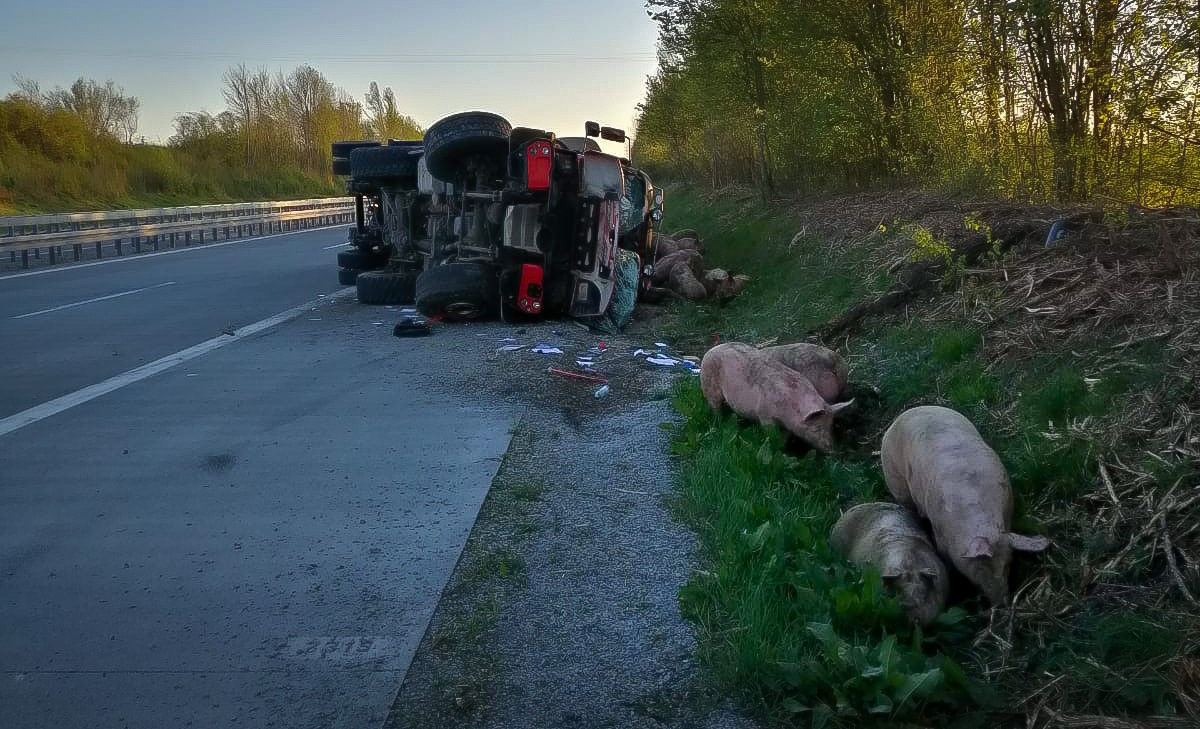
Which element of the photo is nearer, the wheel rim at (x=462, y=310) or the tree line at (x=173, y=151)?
the wheel rim at (x=462, y=310)

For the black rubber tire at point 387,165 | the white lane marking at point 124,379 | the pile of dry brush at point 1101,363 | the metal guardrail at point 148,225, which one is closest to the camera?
the pile of dry brush at point 1101,363

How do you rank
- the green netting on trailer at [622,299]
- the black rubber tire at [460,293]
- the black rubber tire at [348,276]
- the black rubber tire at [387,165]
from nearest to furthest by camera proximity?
the black rubber tire at [460,293]
the green netting on trailer at [622,299]
the black rubber tire at [387,165]
the black rubber tire at [348,276]

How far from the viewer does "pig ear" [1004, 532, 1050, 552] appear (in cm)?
421

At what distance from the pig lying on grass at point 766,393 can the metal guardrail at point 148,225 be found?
800 inches

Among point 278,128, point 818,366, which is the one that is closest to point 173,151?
point 278,128

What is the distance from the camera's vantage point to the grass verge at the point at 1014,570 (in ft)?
12.0

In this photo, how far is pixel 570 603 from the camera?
4.64m

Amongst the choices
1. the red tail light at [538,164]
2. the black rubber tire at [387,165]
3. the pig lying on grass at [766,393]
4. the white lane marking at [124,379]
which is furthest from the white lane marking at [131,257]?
the pig lying on grass at [766,393]

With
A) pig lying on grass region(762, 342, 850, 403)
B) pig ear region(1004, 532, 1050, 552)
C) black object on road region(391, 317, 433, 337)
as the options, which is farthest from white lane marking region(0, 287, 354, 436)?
pig ear region(1004, 532, 1050, 552)

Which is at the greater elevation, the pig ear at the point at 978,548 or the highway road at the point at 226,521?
the pig ear at the point at 978,548

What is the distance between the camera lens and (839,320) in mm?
9719

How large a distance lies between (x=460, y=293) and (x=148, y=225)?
20.3 m

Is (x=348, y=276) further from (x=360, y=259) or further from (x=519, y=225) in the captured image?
(x=519, y=225)

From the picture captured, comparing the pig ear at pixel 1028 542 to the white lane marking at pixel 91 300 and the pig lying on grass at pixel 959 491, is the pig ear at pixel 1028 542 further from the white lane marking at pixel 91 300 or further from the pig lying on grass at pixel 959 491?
the white lane marking at pixel 91 300
